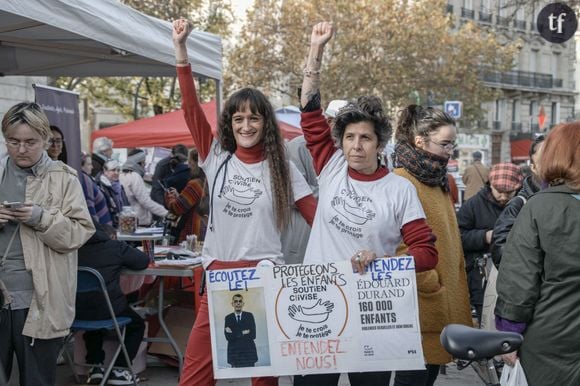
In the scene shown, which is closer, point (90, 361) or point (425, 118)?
point (425, 118)

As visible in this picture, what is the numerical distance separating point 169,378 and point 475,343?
439 cm

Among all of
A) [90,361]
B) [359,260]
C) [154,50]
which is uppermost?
[154,50]

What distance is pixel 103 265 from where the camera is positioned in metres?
6.20

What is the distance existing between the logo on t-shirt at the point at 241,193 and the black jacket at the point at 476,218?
2.36 m

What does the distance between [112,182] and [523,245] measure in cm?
767

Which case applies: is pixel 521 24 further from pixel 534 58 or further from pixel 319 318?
pixel 319 318

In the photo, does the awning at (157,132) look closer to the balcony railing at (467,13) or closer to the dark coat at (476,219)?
the dark coat at (476,219)

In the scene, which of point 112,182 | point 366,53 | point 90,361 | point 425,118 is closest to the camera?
point 425,118

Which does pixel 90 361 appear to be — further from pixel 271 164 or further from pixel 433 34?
pixel 433 34

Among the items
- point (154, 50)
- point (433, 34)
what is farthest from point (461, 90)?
point (154, 50)

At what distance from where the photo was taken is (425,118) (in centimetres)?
472

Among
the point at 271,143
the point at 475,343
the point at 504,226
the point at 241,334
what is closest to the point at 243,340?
the point at 241,334

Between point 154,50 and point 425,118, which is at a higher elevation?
point 154,50

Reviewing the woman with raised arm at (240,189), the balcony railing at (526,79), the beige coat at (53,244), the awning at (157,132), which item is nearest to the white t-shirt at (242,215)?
the woman with raised arm at (240,189)
